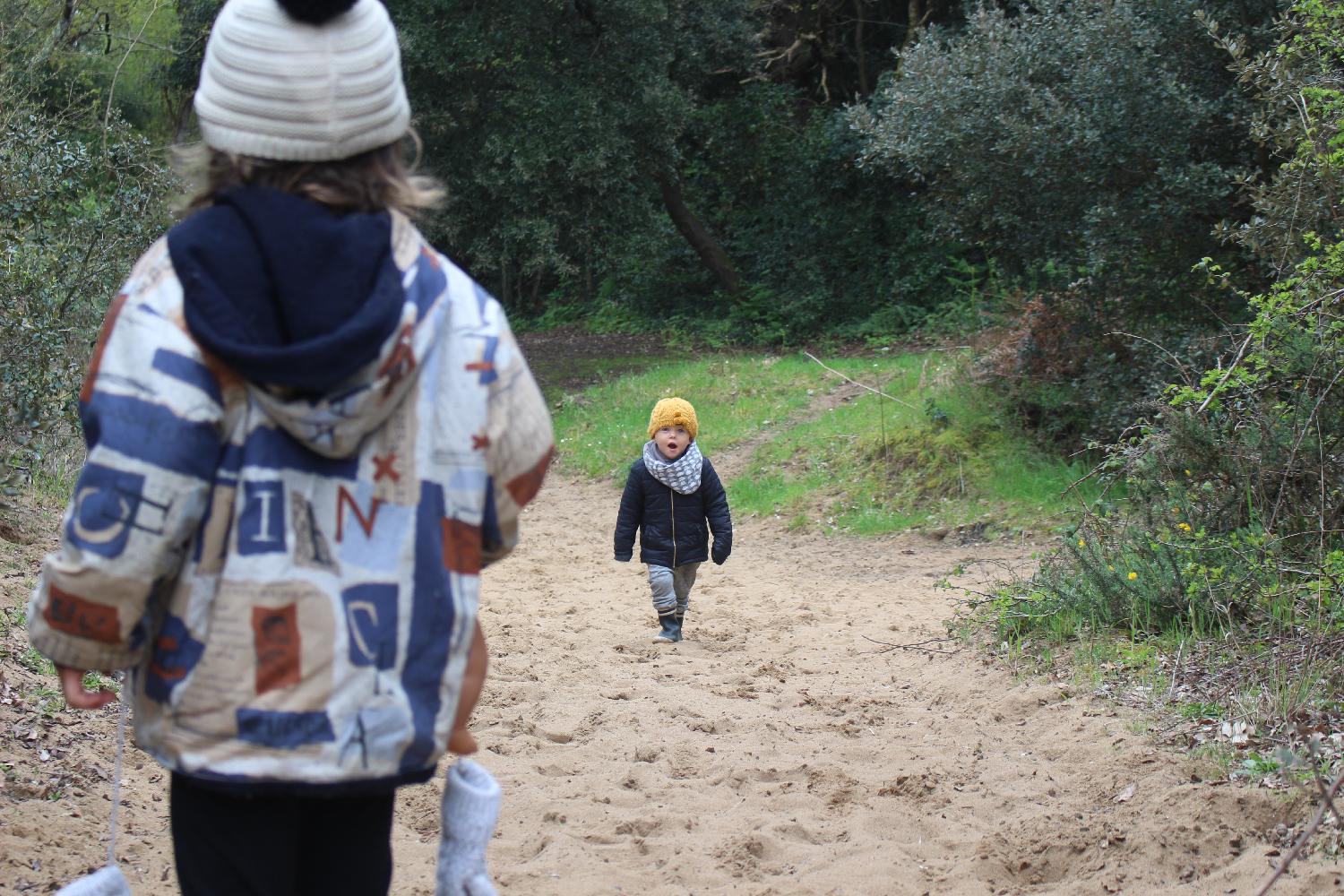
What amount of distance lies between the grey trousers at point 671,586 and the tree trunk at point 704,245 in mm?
14822

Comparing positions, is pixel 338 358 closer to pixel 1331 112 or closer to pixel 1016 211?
pixel 1331 112

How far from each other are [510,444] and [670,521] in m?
5.46

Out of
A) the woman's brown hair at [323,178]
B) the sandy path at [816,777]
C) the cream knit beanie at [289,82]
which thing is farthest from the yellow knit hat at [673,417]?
the cream knit beanie at [289,82]

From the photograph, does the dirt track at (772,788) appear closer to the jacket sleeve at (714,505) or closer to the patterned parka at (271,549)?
the jacket sleeve at (714,505)

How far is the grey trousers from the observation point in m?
7.46

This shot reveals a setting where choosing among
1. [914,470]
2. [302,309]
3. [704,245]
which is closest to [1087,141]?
[914,470]

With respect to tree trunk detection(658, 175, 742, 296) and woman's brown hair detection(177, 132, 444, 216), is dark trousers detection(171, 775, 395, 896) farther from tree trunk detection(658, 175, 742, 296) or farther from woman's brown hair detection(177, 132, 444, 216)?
tree trunk detection(658, 175, 742, 296)

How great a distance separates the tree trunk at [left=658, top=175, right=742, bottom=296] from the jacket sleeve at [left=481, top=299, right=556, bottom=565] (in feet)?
65.4

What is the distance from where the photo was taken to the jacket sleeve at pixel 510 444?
206cm

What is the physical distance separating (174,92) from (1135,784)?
72.6ft

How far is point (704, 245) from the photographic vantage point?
22.4 meters

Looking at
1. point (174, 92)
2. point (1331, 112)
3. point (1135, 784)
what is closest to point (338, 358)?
point (1135, 784)

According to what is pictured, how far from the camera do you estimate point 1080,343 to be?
11.0m

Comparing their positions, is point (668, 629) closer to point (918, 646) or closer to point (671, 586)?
point (671, 586)
